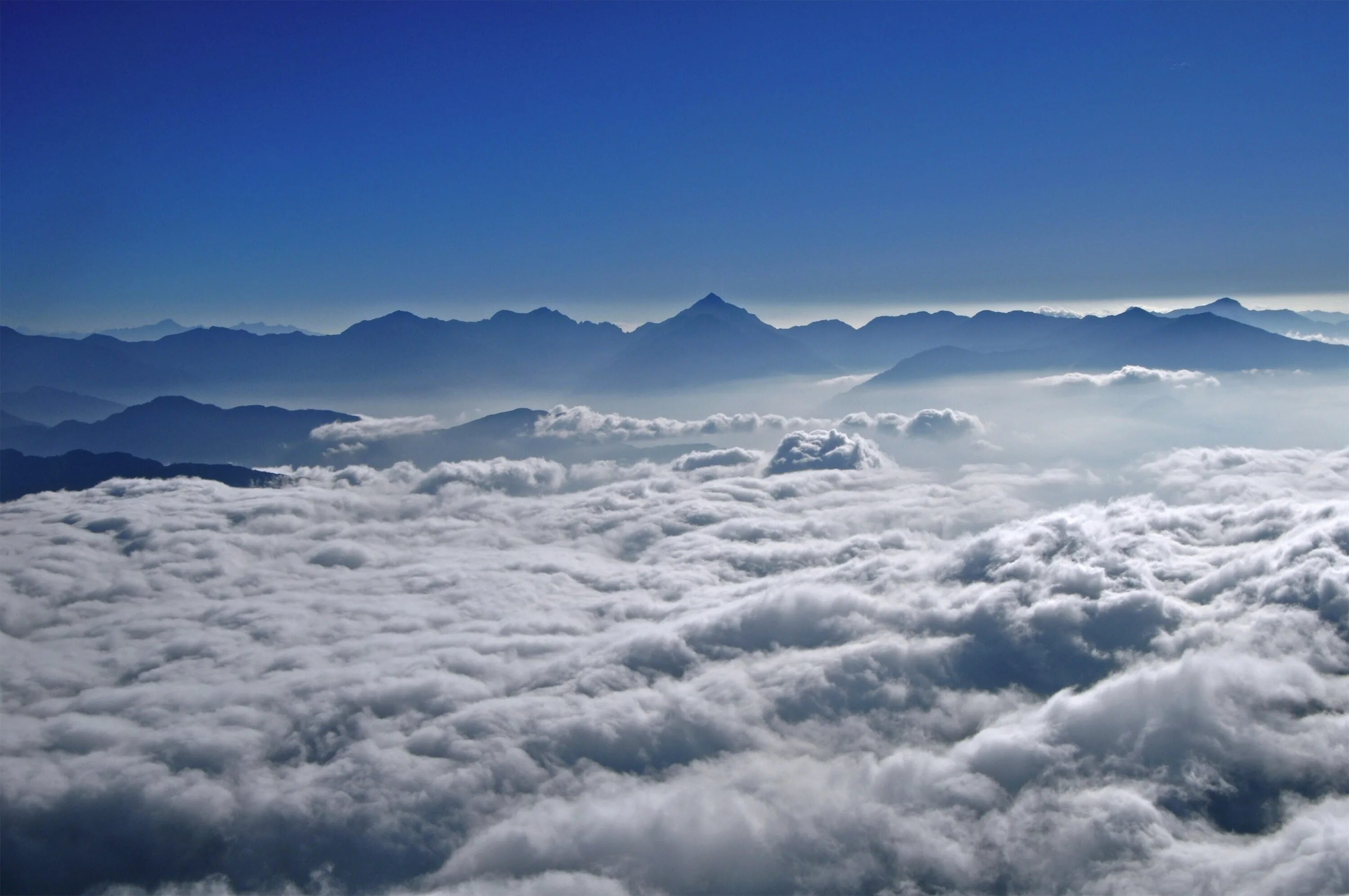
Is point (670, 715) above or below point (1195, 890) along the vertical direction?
above

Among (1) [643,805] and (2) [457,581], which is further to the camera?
(2) [457,581]

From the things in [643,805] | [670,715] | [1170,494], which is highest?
[1170,494]

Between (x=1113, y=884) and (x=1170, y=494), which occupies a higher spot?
(x=1170, y=494)

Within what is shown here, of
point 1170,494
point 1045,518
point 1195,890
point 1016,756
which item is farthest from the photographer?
point 1170,494

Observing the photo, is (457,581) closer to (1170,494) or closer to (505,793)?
(505,793)

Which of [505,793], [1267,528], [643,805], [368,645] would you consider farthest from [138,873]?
[1267,528]

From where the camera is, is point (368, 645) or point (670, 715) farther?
point (368, 645)

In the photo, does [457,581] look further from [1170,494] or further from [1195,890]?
[1170,494]

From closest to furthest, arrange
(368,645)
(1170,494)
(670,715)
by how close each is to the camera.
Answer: (670,715) < (368,645) < (1170,494)

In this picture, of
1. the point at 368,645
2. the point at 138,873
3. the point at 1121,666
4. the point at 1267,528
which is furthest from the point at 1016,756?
the point at 138,873
